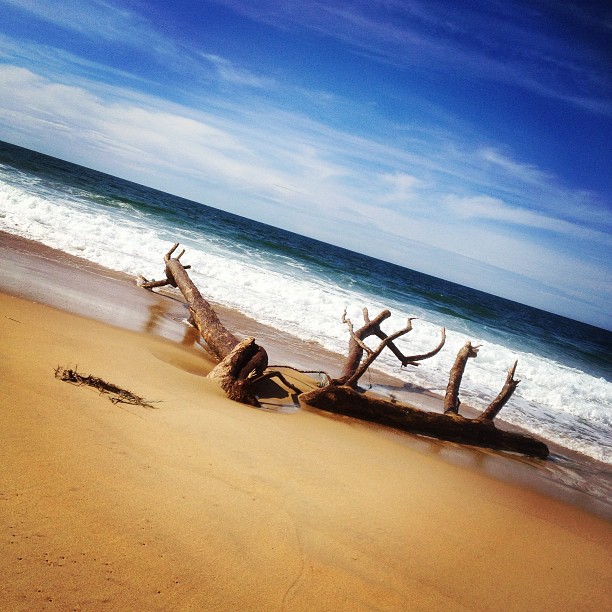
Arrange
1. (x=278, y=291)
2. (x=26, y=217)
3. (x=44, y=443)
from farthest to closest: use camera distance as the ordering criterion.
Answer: (x=278, y=291), (x=26, y=217), (x=44, y=443)

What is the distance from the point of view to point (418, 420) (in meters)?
6.47

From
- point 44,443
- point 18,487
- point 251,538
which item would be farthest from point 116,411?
point 251,538

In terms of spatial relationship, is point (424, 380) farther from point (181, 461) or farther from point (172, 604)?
Answer: point (172, 604)

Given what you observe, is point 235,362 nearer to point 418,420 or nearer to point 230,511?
point 230,511

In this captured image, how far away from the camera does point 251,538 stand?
254 centimetres

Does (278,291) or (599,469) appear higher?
(278,291)

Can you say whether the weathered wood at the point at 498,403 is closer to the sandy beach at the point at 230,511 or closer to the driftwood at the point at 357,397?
Result: the driftwood at the point at 357,397

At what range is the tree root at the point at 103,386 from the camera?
3742 millimetres

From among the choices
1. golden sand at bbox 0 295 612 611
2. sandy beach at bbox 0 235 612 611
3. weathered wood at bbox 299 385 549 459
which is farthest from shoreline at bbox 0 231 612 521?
golden sand at bbox 0 295 612 611

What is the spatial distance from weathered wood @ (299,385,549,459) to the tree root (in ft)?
9.57

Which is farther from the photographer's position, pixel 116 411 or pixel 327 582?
pixel 116 411

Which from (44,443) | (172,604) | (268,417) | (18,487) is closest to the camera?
(172,604)

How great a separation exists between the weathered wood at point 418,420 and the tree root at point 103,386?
2916mm

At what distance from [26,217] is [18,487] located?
15144 mm
